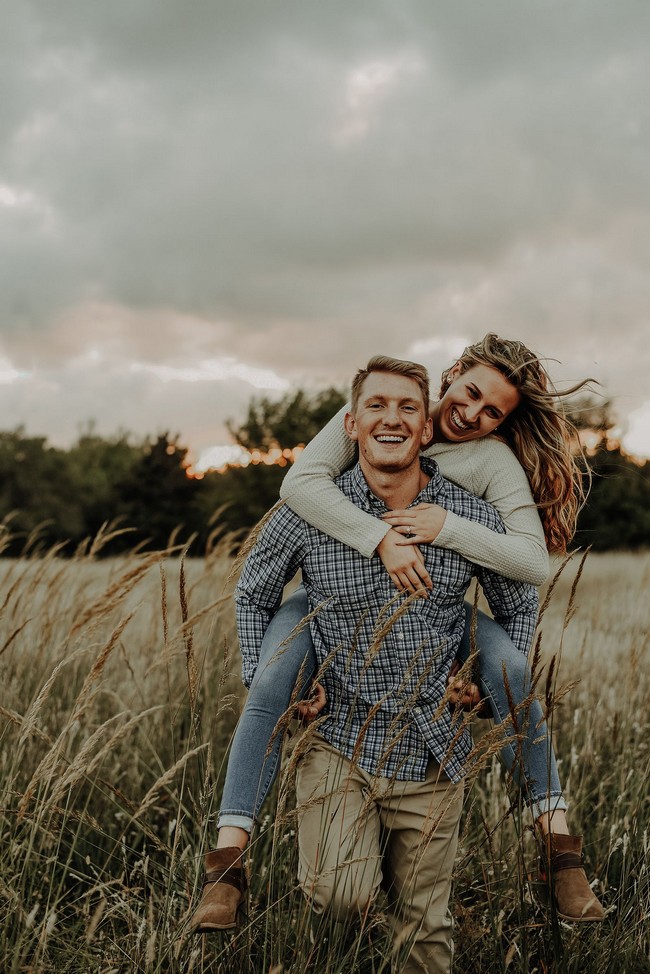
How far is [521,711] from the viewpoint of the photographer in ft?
7.47

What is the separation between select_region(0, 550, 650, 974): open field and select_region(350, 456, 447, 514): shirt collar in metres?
0.59

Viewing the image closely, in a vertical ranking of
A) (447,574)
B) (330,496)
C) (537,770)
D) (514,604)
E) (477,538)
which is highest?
(330,496)

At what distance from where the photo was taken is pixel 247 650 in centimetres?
266

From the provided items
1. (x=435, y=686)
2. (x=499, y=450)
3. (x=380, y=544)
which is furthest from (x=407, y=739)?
(x=499, y=450)

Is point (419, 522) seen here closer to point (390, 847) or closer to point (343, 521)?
point (343, 521)

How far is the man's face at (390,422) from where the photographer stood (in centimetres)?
249

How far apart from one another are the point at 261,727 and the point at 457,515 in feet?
3.19

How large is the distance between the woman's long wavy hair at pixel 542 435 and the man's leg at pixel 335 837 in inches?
48.6

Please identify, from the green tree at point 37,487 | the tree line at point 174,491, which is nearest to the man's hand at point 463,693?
the tree line at point 174,491

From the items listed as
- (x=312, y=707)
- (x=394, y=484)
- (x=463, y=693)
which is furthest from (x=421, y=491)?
(x=312, y=707)

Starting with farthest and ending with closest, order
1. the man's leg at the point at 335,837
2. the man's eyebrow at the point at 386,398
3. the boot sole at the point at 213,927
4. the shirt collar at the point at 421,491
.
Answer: the shirt collar at the point at 421,491 < the man's eyebrow at the point at 386,398 < the man's leg at the point at 335,837 < the boot sole at the point at 213,927

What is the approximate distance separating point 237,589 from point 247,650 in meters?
0.22

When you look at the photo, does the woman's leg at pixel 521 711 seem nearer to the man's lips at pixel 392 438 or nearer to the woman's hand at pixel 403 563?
the woman's hand at pixel 403 563

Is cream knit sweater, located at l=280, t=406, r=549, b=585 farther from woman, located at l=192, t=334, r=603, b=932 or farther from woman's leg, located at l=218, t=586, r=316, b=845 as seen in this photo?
woman's leg, located at l=218, t=586, r=316, b=845
